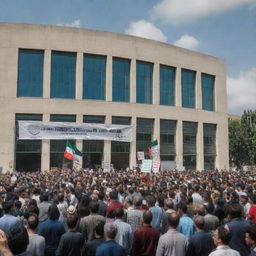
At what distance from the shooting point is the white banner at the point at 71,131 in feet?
110

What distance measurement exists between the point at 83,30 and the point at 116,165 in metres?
16.9

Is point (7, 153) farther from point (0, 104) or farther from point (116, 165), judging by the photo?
point (116, 165)

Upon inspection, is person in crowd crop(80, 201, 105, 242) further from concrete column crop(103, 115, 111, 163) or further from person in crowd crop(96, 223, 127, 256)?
concrete column crop(103, 115, 111, 163)

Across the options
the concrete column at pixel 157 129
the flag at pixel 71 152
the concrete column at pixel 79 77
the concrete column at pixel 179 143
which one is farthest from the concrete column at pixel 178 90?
the flag at pixel 71 152

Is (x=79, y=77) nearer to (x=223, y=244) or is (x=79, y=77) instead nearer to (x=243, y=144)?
(x=223, y=244)

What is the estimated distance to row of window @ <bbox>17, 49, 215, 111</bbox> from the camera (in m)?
35.5

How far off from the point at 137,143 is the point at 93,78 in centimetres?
958

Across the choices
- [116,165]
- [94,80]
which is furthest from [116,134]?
[94,80]

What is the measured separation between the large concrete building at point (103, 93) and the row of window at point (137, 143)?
0.11 m

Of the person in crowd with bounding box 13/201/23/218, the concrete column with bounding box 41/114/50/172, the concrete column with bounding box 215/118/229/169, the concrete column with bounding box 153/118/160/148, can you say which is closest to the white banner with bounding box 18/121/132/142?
the concrete column with bounding box 41/114/50/172

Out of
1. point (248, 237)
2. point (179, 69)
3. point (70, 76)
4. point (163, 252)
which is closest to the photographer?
point (248, 237)

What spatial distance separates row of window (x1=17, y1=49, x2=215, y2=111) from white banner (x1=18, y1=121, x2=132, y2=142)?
3609 millimetres

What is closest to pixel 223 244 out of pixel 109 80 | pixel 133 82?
pixel 109 80

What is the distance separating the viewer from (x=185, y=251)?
16.4 feet
